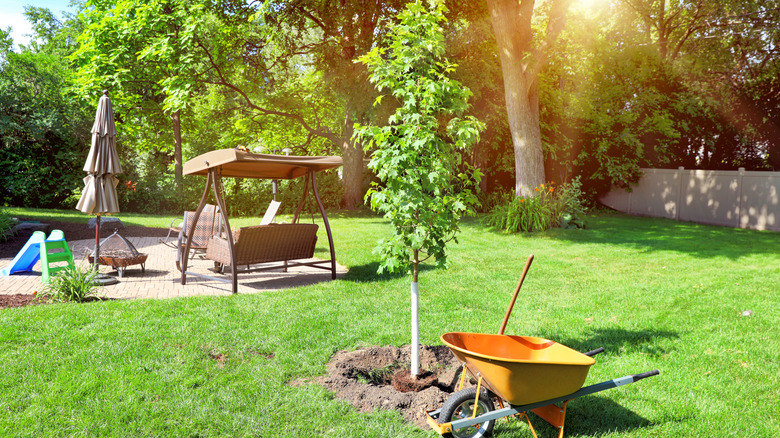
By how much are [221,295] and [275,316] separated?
1.29 metres

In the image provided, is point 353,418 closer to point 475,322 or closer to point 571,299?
point 475,322

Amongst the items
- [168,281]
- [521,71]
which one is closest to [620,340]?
[168,281]

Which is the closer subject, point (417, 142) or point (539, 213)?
point (417, 142)

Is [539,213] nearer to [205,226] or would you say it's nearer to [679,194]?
[679,194]

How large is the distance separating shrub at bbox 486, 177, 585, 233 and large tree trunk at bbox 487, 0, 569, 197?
22.3 inches

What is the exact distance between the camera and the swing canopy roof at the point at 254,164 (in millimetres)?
5945

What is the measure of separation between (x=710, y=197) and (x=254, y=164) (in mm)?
14242

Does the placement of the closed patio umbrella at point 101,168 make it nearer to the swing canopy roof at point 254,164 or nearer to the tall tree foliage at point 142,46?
the swing canopy roof at point 254,164

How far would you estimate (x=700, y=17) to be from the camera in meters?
18.0

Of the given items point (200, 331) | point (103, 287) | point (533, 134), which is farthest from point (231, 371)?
point (533, 134)

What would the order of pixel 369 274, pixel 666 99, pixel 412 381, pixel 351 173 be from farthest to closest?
pixel 666 99 < pixel 351 173 < pixel 369 274 < pixel 412 381

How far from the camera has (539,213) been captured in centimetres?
1228

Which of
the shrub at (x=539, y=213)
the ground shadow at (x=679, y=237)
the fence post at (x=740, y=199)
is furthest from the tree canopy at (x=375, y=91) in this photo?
the fence post at (x=740, y=199)

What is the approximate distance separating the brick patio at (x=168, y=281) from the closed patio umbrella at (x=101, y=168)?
0.72 meters
